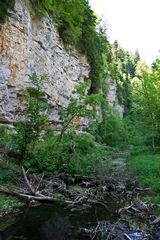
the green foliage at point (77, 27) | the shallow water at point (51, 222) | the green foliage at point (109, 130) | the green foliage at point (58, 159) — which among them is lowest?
the shallow water at point (51, 222)

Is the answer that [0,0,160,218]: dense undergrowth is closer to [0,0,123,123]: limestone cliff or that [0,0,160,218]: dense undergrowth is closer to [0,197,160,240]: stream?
[0,0,123,123]: limestone cliff

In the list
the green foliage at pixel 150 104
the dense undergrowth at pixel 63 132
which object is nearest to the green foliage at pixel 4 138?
the dense undergrowth at pixel 63 132

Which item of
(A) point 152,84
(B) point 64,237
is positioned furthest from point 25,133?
(A) point 152,84

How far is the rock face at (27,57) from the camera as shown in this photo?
17812 mm

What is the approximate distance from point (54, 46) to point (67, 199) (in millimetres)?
15785

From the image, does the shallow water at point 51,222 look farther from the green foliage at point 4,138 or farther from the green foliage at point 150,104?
the green foliage at point 150,104

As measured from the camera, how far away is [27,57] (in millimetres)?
19688

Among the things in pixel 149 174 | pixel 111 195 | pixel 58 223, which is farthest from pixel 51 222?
pixel 149 174

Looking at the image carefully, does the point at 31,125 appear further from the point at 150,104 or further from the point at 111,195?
the point at 150,104

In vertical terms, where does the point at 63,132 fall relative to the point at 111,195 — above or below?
above

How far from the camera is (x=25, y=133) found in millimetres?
13680

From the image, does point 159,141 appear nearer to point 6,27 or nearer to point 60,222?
point 6,27

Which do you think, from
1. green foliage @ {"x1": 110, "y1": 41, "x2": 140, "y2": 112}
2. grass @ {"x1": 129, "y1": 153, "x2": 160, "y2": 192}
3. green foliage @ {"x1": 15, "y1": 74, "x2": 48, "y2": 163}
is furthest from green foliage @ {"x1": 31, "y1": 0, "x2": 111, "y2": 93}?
green foliage @ {"x1": 110, "y1": 41, "x2": 140, "y2": 112}

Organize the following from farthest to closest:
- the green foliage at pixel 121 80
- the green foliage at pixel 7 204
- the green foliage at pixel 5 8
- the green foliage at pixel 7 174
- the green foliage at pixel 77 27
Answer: the green foliage at pixel 121 80 → the green foliage at pixel 77 27 → the green foliage at pixel 5 8 → the green foliage at pixel 7 174 → the green foliage at pixel 7 204
